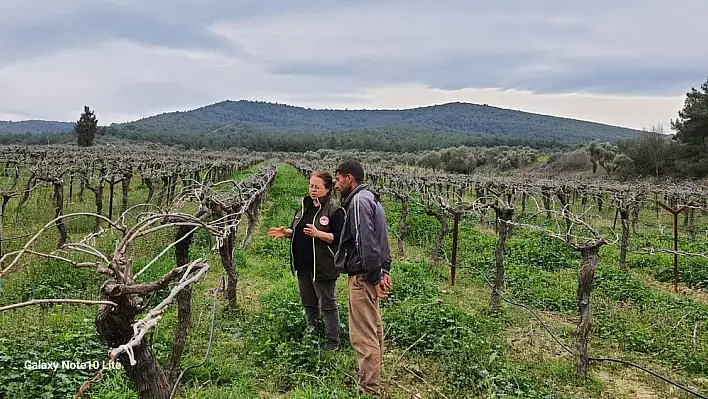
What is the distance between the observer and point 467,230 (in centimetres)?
1686

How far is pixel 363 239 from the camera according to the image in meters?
4.82

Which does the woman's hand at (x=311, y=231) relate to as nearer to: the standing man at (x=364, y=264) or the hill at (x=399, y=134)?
the standing man at (x=364, y=264)

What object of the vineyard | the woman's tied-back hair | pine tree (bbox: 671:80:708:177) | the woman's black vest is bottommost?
the vineyard

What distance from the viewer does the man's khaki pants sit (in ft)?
16.5

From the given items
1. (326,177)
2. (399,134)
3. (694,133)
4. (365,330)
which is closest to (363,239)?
(365,330)

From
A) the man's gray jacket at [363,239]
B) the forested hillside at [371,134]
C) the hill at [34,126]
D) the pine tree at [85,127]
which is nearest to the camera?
the man's gray jacket at [363,239]

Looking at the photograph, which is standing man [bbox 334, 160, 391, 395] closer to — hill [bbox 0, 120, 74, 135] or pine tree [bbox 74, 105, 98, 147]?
pine tree [bbox 74, 105, 98, 147]

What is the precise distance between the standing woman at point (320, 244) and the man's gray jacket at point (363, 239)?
50 centimetres

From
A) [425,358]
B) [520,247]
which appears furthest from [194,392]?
[520,247]

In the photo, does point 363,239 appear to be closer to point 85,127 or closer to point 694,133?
point 694,133

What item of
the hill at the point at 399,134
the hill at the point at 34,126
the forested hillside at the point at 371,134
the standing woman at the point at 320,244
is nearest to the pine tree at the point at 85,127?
the forested hillside at the point at 371,134

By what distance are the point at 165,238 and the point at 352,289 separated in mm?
8867

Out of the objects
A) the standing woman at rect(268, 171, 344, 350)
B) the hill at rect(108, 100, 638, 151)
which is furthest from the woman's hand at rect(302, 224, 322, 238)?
the hill at rect(108, 100, 638, 151)

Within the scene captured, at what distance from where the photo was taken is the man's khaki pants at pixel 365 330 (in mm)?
5043
